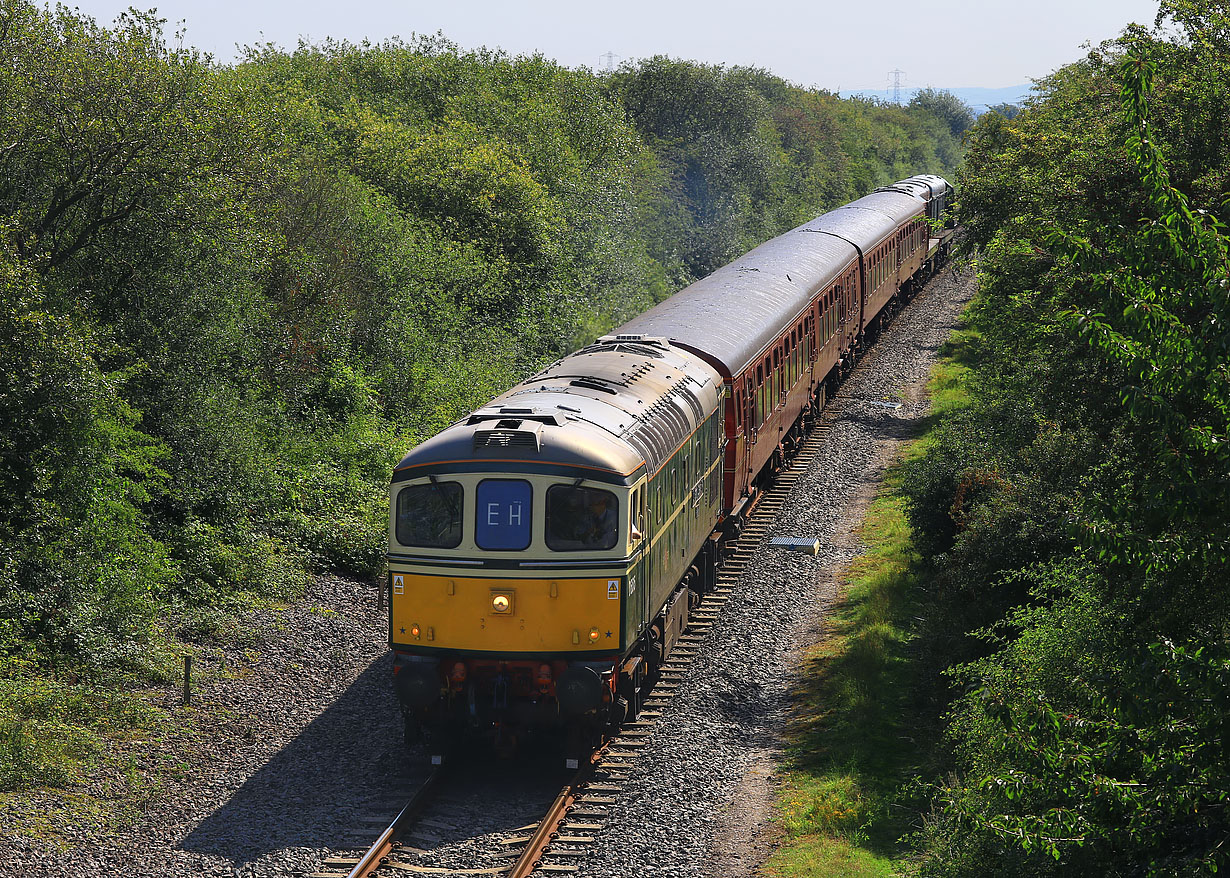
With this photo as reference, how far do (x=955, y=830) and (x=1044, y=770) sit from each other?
296 centimetres

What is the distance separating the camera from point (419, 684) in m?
12.4

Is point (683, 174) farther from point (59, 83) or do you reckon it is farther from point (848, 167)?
point (59, 83)

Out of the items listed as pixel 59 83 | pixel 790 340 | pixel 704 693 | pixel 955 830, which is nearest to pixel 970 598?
pixel 704 693

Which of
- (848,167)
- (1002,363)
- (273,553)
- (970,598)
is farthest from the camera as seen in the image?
(848,167)

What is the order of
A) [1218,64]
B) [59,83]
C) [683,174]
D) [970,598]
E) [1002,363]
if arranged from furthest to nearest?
[683,174], [1002,363], [59,83], [970,598], [1218,64]

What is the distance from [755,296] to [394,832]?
14.0 m

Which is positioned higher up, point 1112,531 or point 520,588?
point 1112,531

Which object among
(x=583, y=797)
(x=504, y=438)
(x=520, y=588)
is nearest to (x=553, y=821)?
(x=583, y=797)

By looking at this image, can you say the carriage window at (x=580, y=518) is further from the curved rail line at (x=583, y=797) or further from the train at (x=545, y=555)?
the curved rail line at (x=583, y=797)

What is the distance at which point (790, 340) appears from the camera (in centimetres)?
2328

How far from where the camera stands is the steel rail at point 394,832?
1079 centimetres

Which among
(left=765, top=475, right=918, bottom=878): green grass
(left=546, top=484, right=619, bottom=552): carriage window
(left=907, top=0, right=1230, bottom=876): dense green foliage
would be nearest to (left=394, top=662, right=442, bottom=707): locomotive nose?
(left=546, top=484, right=619, bottom=552): carriage window

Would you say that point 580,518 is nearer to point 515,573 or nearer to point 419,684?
point 515,573

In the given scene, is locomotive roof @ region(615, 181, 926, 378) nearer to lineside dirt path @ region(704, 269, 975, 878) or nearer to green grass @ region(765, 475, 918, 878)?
lineside dirt path @ region(704, 269, 975, 878)
